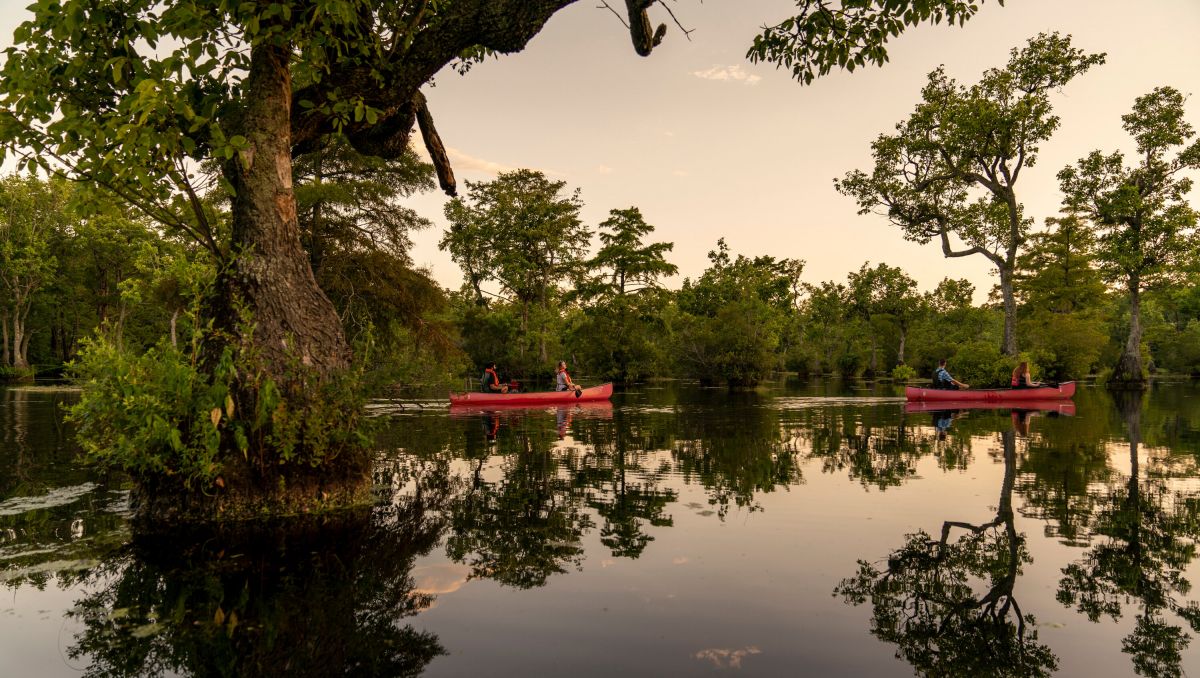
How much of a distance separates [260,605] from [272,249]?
4.09 m

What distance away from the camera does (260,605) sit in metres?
4.35

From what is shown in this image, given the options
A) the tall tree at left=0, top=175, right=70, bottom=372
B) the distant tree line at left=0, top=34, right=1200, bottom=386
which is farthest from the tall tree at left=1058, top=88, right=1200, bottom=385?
the tall tree at left=0, top=175, right=70, bottom=372

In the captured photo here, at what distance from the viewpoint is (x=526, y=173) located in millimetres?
48625

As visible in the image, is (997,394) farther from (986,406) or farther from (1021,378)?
(1021,378)

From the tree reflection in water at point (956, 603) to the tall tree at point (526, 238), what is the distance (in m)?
41.6

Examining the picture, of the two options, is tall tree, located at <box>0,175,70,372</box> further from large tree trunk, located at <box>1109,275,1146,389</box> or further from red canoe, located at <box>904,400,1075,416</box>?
large tree trunk, located at <box>1109,275,1146,389</box>

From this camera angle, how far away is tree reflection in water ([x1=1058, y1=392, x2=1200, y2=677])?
394 centimetres

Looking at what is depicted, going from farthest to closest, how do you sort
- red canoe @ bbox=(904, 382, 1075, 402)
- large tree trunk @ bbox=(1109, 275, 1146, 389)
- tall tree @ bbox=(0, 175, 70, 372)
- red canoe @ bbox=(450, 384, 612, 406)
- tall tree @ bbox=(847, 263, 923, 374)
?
tall tree @ bbox=(847, 263, 923, 374) < tall tree @ bbox=(0, 175, 70, 372) < large tree trunk @ bbox=(1109, 275, 1146, 389) < red canoe @ bbox=(450, 384, 612, 406) < red canoe @ bbox=(904, 382, 1075, 402)

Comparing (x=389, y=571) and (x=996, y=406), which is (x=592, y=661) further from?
(x=996, y=406)

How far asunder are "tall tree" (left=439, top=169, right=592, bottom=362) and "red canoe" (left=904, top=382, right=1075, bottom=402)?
29.2m

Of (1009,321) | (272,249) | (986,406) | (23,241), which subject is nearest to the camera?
(272,249)

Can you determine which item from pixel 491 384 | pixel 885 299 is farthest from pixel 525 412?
pixel 885 299

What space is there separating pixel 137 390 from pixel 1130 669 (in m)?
7.86

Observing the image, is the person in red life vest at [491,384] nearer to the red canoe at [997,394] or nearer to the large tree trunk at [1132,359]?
the red canoe at [997,394]
